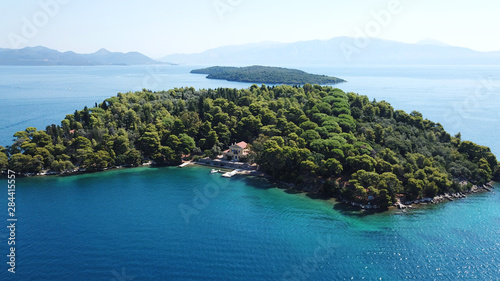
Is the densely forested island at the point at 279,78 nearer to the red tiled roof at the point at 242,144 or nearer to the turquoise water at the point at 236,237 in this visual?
the red tiled roof at the point at 242,144

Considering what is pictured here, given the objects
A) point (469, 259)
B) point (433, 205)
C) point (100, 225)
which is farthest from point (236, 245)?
point (433, 205)

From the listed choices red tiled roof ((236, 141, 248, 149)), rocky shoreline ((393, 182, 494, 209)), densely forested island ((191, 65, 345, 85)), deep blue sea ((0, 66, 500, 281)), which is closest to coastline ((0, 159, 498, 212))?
rocky shoreline ((393, 182, 494, 209))

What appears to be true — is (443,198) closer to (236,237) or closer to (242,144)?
(236,237)

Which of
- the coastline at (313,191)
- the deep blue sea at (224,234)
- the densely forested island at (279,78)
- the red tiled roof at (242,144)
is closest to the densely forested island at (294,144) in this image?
the coastline at (313,191)

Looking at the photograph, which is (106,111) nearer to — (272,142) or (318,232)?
(272,142)

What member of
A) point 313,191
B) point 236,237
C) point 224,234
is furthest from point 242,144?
point 236,237
